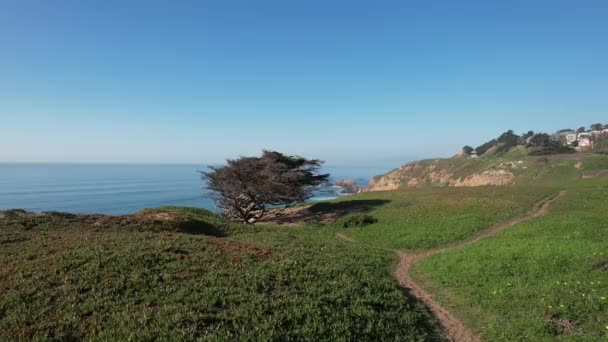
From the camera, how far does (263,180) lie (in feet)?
101

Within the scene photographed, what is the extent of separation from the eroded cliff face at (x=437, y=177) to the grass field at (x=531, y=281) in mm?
53597

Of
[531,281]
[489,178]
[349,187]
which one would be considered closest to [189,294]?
[531,281]

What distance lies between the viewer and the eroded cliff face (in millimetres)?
67387

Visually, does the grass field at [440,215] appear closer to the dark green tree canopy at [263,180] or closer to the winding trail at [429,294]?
the winding trail at [429,294]

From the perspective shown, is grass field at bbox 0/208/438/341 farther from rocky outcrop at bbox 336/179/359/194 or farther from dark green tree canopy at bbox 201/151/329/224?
rocky outcrop at bbox 336/179/359/194

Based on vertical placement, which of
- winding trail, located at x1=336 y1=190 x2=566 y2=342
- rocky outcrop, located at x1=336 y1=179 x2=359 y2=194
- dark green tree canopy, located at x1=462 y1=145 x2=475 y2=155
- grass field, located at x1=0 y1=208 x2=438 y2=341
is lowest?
rocky outcrop, located at x1=336 y1=179 x2=359 y2=194

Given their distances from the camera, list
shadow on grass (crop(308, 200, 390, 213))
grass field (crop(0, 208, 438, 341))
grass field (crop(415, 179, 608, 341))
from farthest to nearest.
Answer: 1. shadow on grass (crop(308, 200, 390, 213))
2. grass field (crop(415, 179, 608, 341))
3. grass field (crop(0, 208, 438, 341))

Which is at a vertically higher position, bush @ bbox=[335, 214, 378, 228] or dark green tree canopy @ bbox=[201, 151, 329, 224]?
dark green tree canopy @ bbox=[201, 151, 329, 224]

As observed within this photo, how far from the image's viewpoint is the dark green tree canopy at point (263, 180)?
30.7 meters

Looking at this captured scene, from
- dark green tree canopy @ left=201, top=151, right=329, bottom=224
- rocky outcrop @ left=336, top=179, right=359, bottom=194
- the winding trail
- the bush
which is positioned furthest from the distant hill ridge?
dark green tree canopy @ left=201, top=151, right=329, bottom=224

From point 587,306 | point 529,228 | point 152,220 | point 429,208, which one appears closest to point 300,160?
point 429,208

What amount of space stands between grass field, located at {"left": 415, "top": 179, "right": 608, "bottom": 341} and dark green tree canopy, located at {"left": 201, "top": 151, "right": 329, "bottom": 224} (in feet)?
56.8

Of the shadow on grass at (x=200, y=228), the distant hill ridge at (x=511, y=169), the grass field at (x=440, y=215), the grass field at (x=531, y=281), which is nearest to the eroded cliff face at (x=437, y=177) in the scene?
the distant hill ridge at (x=511, y=169)

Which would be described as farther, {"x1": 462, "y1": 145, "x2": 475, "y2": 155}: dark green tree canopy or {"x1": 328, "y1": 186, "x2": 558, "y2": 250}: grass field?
{"x1": 462, "y1": 145, "x2": 475, "y2": 155}: dark green tree canopy
